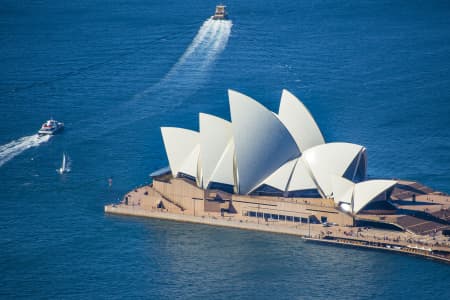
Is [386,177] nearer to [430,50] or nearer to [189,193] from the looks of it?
[189,193]

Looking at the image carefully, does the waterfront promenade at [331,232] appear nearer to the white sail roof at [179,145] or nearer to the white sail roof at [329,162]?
the white sail roof at [329,162]

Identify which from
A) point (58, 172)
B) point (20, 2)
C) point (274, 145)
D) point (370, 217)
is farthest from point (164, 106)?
point (20, 2)

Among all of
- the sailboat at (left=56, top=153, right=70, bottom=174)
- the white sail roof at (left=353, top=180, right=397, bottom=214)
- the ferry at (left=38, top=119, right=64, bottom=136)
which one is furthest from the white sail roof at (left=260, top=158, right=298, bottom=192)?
the ferry at (left=38, top=119, right=64, bottom=136)

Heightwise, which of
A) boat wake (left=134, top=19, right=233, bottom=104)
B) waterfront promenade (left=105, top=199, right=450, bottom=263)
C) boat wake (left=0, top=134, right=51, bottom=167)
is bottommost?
waterfront promenade (left=105, top=199, right=450, bottom=263)

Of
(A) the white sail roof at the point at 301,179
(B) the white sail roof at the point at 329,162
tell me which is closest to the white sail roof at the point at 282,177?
(A) the white sail roof at the point at 301,179

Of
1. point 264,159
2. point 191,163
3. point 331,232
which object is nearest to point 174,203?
point 191,163

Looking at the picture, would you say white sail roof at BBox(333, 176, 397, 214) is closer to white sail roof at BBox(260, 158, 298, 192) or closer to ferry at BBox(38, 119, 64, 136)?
white sail roof at BBox(260, 158, 298, 192)

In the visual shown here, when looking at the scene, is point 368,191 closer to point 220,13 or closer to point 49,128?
point 49,128
